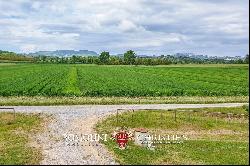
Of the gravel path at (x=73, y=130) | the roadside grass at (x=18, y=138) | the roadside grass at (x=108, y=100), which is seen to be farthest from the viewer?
the roadside grass at (x=108, y=100)

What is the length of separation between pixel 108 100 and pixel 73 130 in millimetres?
18852

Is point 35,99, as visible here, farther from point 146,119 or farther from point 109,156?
point 109,156

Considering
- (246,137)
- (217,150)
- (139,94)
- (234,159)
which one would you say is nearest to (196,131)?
(246,137)

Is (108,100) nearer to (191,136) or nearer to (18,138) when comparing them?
(191,136)

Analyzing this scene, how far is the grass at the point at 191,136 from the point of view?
2534 cm

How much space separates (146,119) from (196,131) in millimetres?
5414

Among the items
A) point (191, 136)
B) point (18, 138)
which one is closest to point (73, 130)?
point (18, 138)

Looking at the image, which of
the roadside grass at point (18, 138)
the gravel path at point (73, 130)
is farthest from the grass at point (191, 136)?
the roadside grass at point (18, 138)

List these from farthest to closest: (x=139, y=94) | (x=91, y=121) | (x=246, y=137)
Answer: (x=139, y=94) → (x=91, y=121) → (x=246, y=137)

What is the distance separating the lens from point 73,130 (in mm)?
34344

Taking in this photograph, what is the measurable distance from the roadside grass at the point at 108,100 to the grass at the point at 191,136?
26.1 feet

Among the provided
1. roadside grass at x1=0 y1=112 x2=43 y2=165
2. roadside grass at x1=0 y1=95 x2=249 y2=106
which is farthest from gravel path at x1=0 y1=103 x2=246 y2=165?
roadside grass at x1=0 y1=95 x2=249 y2=106

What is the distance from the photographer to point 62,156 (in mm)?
25781

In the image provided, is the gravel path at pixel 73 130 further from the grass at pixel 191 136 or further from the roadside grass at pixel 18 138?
the grass at pixel 191 136
